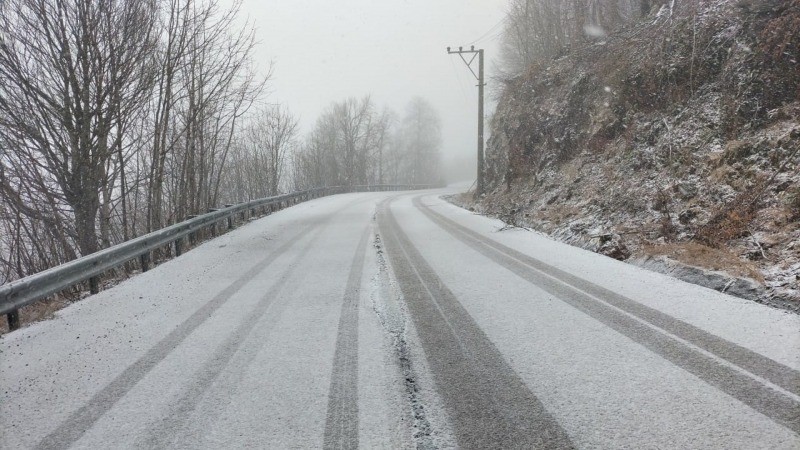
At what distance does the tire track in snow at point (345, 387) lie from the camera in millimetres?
2775

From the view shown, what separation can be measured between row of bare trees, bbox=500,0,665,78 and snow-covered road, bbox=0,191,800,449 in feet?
54.0

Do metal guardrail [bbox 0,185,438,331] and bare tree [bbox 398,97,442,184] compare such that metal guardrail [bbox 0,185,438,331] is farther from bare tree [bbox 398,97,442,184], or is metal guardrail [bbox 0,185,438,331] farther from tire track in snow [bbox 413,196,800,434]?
bare tree [bbox 398,97,442,184]

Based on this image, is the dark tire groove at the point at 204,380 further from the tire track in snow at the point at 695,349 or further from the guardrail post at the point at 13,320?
the tire track in snow at the point at 695,349

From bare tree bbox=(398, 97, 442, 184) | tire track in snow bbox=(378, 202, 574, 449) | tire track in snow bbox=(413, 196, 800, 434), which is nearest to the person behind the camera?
tire track in snow bbox=(378, 202, 574, 449)

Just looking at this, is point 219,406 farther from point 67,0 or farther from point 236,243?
point 67,0

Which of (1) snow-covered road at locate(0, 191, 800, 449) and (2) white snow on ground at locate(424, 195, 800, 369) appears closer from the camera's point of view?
(1) snow-covered road at locate(0, 191, 800, 449)

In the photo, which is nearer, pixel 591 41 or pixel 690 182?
pixel 690 182

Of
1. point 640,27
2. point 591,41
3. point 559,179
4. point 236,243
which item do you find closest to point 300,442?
point 236,243

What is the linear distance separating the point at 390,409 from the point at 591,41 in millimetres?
20341

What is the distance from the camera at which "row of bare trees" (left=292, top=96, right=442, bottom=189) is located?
5306cm

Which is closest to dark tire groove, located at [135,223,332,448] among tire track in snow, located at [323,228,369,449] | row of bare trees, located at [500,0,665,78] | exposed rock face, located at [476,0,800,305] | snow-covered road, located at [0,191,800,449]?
snow-covered road, located at [0,191,800,449]

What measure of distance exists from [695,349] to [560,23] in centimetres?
2960

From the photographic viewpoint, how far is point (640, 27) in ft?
51.8

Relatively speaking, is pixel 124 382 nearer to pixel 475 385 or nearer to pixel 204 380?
pixel 204 380
